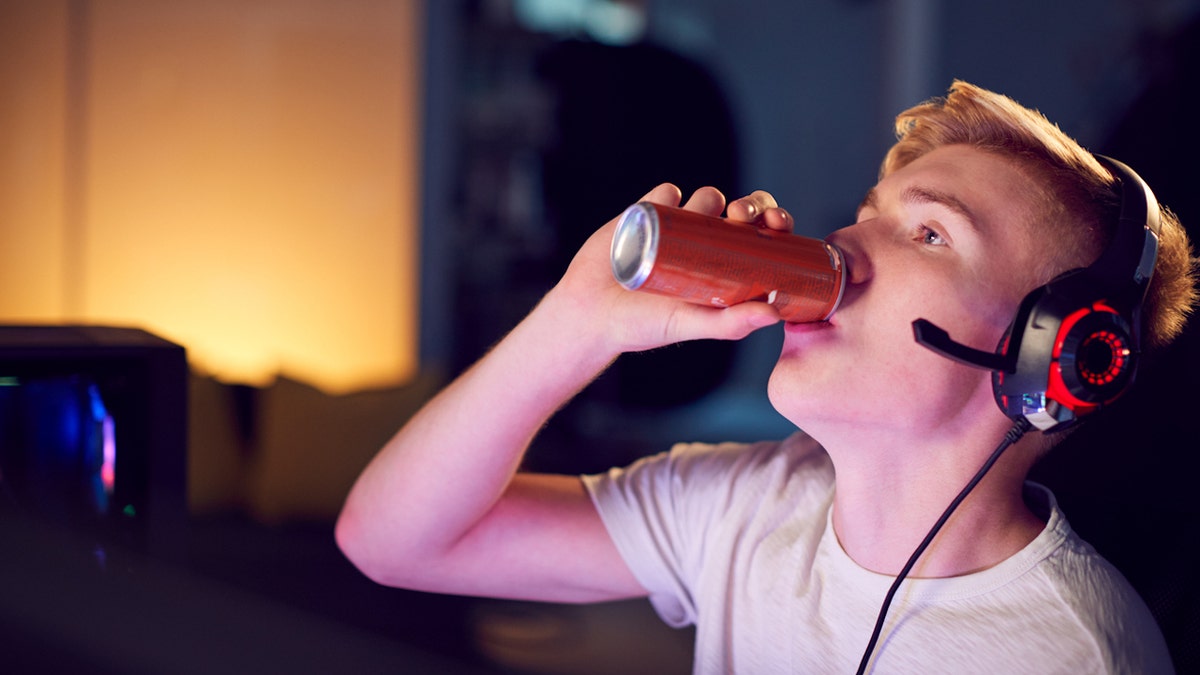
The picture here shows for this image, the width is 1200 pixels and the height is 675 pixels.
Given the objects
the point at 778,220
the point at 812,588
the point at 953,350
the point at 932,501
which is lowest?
the point at 812,588

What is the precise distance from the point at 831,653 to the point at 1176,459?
21.1 inches

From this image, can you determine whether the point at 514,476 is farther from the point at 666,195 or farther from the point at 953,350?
the point at 953,350

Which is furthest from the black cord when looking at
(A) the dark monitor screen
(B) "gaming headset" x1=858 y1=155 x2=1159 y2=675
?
(A) the dark monitor screen

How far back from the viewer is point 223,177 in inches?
116

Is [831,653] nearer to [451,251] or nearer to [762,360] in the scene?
[762,360]

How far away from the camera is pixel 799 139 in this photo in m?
3.23

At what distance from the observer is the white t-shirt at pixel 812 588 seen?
32.0 inches

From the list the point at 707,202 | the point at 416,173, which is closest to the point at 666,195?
the point at 707,202

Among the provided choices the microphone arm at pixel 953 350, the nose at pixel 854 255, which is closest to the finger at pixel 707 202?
the nose at pixel 854 255

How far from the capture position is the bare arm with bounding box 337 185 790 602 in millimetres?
1002

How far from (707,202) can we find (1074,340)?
0.35m

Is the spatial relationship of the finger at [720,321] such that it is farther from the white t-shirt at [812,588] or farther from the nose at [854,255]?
the white t-shirt at [812,588]

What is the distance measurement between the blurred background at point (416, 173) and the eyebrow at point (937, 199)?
1.22m

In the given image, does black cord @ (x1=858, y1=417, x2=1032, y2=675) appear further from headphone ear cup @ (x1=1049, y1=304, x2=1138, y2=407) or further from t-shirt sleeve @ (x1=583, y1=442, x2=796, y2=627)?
t-shirt sleeve @ (x1=583, y1=442, x2=796, y2=627)
